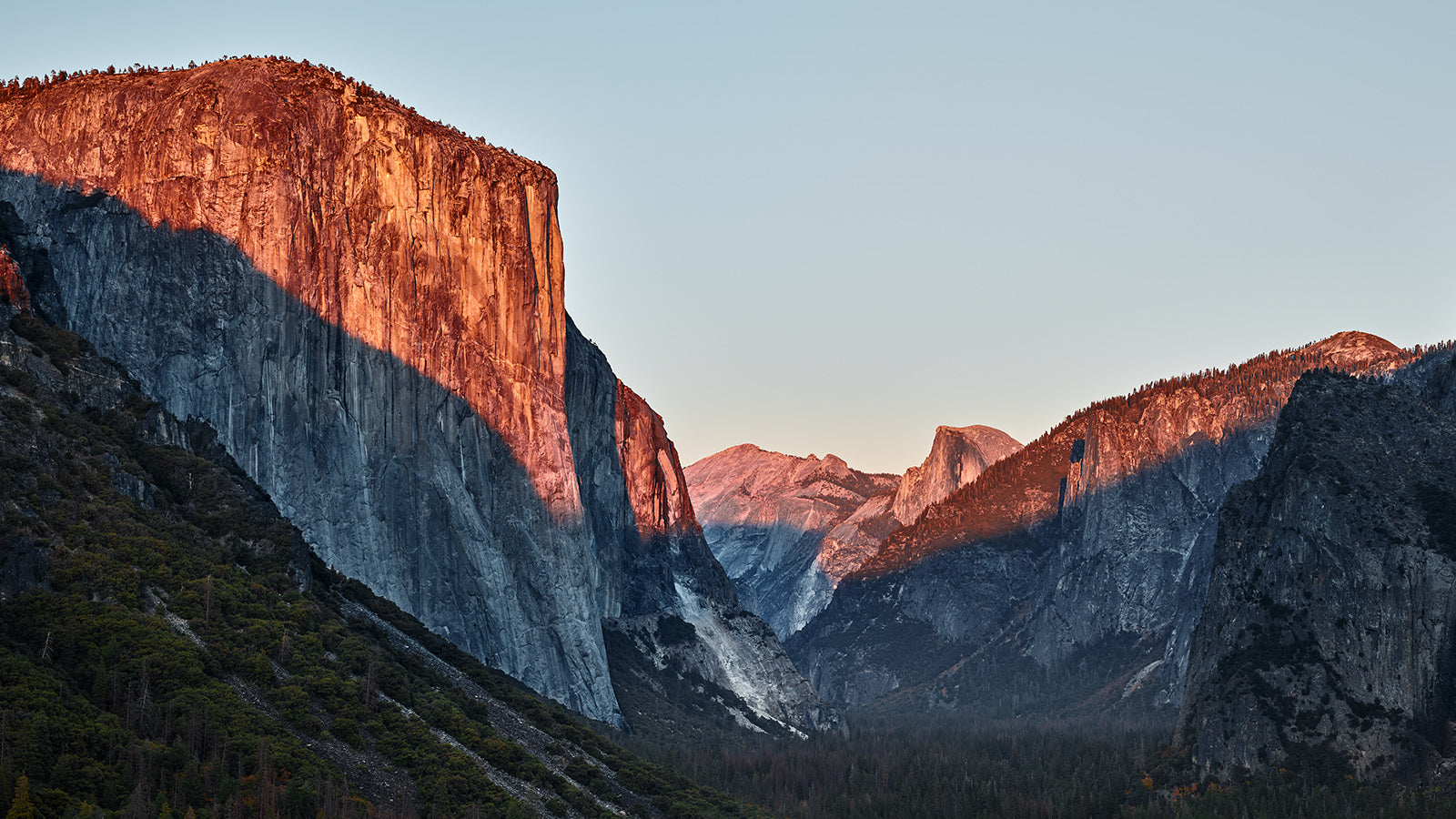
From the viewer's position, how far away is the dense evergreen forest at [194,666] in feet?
248

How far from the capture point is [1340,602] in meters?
161

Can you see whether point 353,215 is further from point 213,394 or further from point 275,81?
point 213,394

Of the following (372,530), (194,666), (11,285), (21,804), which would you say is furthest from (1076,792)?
(21,804)

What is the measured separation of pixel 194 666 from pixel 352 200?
75.6 metres

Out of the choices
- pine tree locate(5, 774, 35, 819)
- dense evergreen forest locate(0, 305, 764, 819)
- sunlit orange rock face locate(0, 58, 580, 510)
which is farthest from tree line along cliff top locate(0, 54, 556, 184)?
pine tree locate(5, 774, 35, 819)

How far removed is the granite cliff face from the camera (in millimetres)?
138875

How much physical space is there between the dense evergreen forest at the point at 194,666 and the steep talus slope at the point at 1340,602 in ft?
226

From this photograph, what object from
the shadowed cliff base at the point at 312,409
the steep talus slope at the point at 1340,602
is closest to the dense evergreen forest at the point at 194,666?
the shadowed cliff base at the point at 312,409

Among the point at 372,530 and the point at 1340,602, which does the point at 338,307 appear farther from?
the point at 1340,602

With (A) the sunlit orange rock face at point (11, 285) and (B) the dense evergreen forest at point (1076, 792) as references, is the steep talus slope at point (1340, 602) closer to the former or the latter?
(B) the dense evergreen forest at point (1076, 792)

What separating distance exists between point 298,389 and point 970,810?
298 feet

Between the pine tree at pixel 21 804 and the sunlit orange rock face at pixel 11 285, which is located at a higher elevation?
the sunlit orange rock face at pixel 11 285

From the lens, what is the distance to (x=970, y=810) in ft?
576

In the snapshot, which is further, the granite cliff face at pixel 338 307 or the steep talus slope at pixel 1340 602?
the steep talus slope at pixel 1340 602
